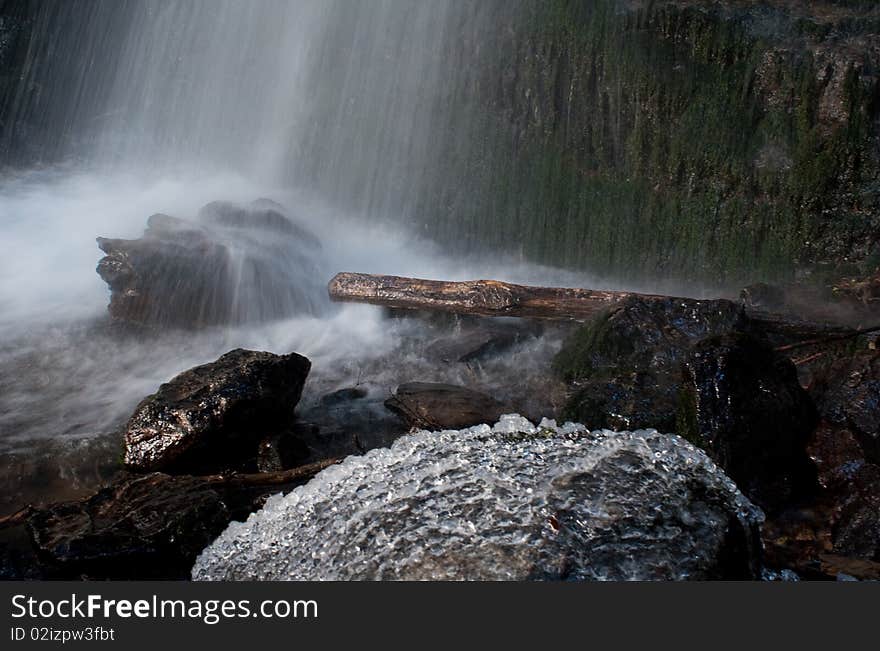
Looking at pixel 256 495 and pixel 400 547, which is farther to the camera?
pixel 256 495

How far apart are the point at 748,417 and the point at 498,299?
2.97 metres

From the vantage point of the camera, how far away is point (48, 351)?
24.0 feet

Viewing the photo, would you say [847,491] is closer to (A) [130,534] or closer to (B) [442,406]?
(B) [442,406]

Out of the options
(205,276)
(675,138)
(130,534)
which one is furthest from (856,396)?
(205,276)

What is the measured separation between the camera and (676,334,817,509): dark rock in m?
4.16

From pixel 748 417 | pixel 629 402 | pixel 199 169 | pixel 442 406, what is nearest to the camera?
pixel 748 417

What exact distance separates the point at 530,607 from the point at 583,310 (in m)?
4.54

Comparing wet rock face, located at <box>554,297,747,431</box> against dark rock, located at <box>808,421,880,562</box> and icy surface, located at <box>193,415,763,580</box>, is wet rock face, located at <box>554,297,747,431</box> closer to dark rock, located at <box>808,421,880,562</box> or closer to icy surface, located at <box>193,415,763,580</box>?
dark rock, located at <box>808,421,880,562</box>

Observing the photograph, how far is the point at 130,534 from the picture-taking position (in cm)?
378

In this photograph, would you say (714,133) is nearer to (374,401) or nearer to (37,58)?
(374,401)

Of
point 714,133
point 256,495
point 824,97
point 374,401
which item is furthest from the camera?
point 714,133

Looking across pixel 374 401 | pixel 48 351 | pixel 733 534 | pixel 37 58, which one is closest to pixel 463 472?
pixel 733 534

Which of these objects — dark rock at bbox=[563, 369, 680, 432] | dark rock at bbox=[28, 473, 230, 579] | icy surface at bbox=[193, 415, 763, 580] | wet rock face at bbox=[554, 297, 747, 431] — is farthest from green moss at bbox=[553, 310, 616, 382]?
dark rock at bbox=[28, 473, 230, 579]

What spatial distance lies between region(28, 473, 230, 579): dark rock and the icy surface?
0.21 m
